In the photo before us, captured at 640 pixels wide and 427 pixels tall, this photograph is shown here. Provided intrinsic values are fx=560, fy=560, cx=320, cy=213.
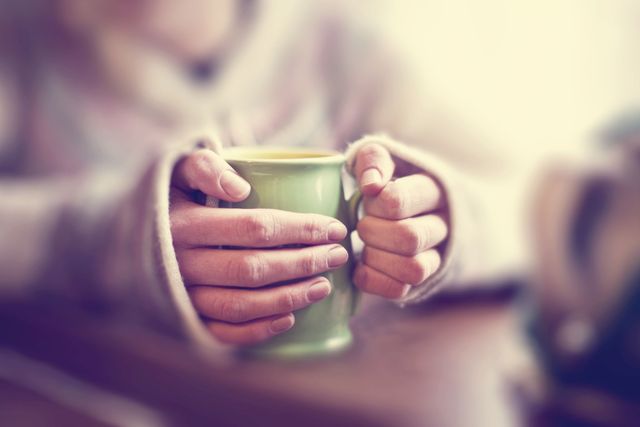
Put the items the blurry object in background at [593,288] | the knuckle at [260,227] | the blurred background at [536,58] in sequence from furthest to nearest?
the blurred background at [536,58] < the blurry object in background at [593,288] < the knuckle at [260,227]

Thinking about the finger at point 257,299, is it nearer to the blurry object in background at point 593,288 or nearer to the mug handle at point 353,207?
the mug handle at point 353,207

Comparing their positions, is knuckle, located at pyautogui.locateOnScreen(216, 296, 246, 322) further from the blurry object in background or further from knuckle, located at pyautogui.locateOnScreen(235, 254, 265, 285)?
the blurry object in background

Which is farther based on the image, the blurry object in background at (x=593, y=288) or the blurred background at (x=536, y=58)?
the blurred background at (x=536, y=58)

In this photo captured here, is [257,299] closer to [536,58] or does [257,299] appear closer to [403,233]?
[403,233]

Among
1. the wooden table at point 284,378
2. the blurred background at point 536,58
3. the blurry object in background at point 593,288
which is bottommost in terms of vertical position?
the wooden table at point 284,378

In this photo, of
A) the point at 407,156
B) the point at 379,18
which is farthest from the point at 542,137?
the point at 407,156

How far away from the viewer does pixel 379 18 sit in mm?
570

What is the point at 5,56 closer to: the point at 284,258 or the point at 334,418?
the point at 334,418

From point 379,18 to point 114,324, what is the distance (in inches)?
22.3

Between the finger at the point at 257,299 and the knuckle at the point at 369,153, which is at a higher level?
the knuckle at the point at 369,153

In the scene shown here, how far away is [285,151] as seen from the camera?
19 cm

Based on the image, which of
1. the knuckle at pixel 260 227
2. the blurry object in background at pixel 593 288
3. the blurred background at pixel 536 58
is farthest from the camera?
the blurred background at pixel 536 58

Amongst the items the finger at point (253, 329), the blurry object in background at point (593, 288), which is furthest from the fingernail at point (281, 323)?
the blurry object in background at point (593, 288)

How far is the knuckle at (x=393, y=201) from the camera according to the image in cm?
16
